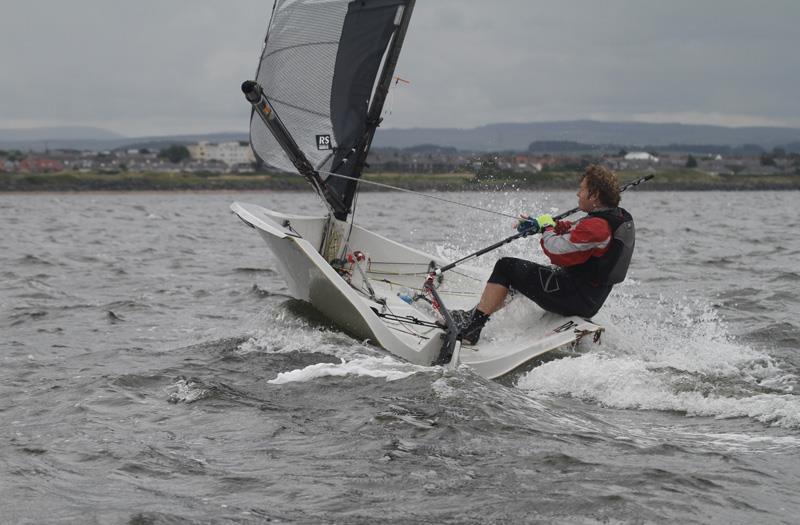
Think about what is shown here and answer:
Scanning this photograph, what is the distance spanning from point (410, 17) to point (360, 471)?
5783mm

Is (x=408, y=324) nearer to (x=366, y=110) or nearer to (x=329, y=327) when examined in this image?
(x=329, y=327)

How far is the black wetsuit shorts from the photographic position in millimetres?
7090

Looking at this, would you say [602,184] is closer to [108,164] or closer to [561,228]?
[561,228]

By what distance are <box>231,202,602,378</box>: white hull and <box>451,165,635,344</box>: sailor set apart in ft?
0.62

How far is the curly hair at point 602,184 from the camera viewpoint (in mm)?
6883

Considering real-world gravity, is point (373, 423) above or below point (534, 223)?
below

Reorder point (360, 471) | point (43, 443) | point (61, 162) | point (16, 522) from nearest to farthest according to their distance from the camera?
point (16, 522)
point (360, 471)
point (43, 443)
point (61, 162)

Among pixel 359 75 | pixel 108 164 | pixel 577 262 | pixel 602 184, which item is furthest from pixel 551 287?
pixel 108 164

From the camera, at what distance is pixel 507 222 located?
16.1 meters

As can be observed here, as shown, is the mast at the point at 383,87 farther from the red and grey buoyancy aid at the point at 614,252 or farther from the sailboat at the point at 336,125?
the red and grey buoyancy aid at the point at 614,252

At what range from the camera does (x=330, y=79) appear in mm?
9312

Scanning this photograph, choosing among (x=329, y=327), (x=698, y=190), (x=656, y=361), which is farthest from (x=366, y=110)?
(x=698, y=190)

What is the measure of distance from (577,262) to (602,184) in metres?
0.58

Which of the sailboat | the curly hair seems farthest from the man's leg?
the sailboat
